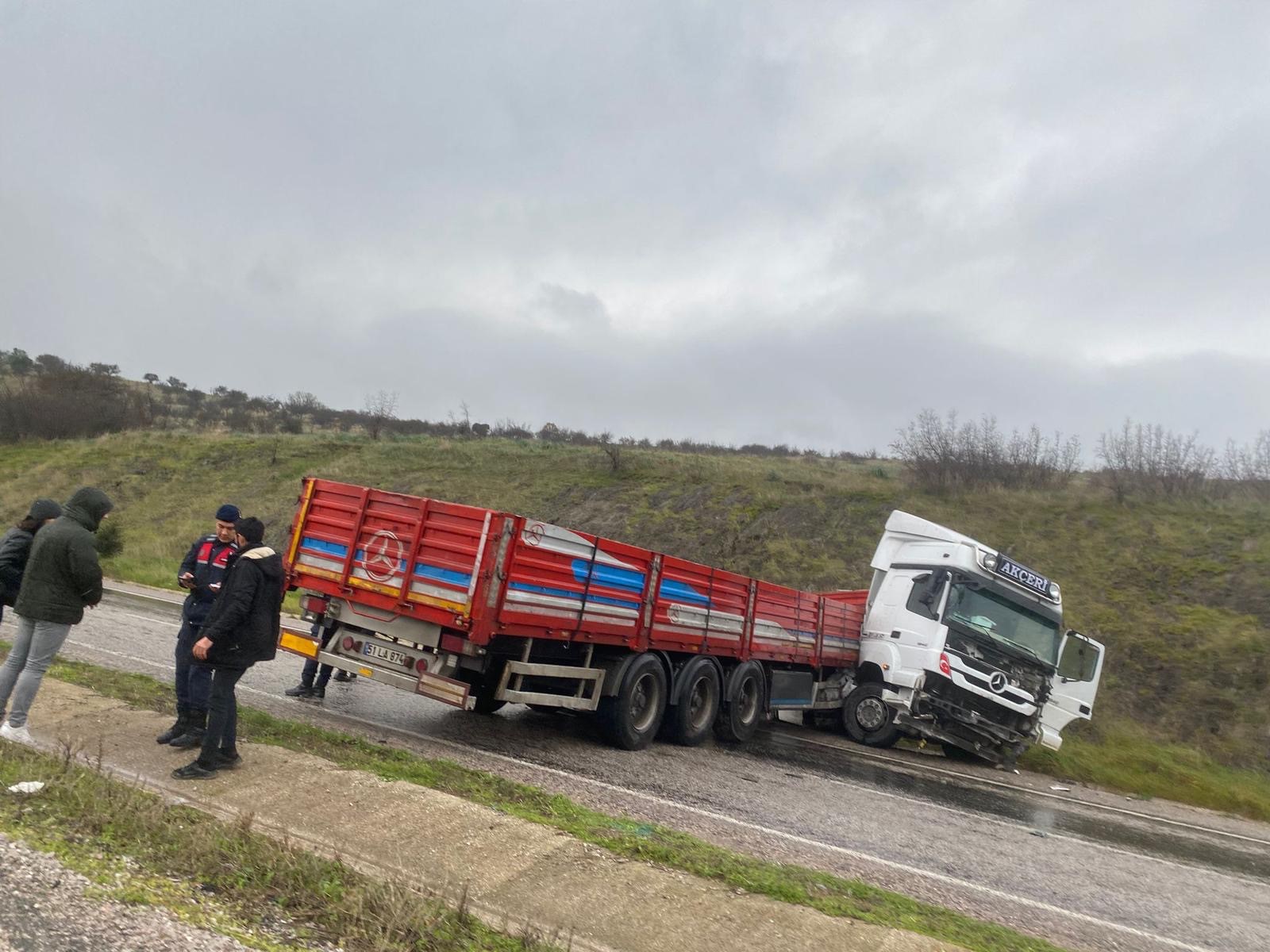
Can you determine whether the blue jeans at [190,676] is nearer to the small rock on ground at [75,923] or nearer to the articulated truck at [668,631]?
the articulated truck at [668,631]

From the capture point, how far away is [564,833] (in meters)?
5.24

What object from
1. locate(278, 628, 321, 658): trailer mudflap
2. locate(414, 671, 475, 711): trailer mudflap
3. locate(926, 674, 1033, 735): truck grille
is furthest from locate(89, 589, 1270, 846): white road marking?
locate(278, 628, 321, 658): trailer mudflap

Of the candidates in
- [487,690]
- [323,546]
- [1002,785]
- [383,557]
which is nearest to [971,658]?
[1002,785]

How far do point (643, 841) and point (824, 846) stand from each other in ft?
6.64

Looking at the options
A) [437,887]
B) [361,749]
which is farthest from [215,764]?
[437,887]

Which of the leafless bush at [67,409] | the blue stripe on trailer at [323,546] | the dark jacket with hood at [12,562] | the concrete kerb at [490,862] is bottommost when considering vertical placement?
the concrete kerb at [490,862]

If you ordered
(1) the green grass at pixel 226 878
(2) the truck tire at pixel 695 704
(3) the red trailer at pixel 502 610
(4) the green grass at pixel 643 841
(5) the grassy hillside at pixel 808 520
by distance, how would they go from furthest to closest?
1. (5) the grassy hillside at pixel 808 520
2. (2) the truck tire at pixel 695 704
3. (3) the red trailer at pixel 502 610
4. (4) the green grass at pixel 643 841
5. (1) the green grass at pixel 226 878

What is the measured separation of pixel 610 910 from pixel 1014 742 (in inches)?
389

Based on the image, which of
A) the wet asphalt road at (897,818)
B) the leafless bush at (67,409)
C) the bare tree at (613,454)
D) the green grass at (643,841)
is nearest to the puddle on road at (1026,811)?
the wet asphalt road at (897,818)

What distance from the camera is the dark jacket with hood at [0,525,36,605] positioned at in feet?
21.4

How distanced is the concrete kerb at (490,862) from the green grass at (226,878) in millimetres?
230

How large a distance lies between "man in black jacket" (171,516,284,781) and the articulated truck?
1849 mm

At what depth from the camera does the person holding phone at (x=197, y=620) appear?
21.3 feet

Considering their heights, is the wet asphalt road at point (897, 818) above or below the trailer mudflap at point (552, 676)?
below
